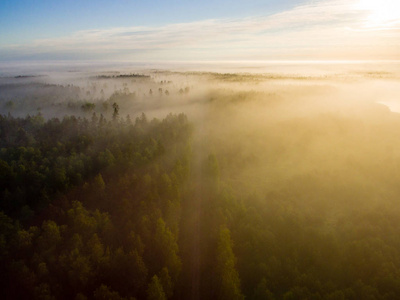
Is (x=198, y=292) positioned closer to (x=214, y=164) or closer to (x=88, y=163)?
(x=214, y=164)

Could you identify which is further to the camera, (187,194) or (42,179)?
(187,194)

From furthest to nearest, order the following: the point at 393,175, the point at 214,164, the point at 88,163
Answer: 1. the point at 393,175
2. the point at 214,164
3. the point at 88,163

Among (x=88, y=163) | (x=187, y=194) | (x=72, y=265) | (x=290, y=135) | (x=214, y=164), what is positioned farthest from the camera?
(x=290, y=135)

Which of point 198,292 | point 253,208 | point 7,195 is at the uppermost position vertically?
point 7,195

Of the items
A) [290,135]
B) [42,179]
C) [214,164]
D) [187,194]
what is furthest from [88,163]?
[290,135]

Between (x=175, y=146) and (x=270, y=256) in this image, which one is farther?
(x=175, y=146)

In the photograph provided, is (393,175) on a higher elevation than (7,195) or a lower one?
lower

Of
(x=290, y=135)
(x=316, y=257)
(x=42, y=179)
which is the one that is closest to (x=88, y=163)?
(x=42, y=179)

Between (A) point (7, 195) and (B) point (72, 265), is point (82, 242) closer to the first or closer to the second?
(B) point (72, 265)

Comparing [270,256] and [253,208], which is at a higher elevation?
[253,208]
